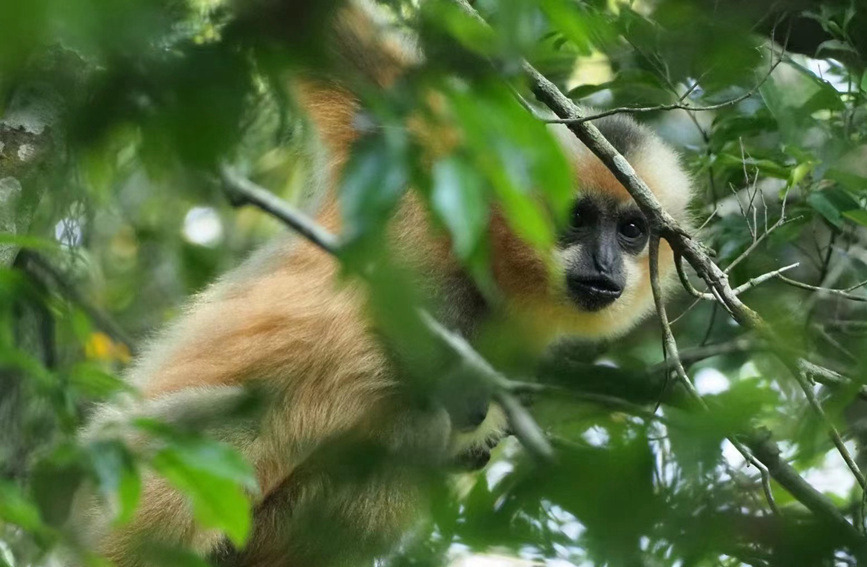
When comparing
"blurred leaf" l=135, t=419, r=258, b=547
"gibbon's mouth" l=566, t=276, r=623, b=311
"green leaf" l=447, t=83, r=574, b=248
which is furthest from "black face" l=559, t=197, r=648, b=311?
"green leaf" l=447, t=83, r=574, b=248

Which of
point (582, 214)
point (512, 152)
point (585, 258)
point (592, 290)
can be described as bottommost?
point (592, 290)

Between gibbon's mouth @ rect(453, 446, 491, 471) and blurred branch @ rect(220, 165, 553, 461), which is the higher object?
blurred branch @ rect(220, 165, 553, 461)

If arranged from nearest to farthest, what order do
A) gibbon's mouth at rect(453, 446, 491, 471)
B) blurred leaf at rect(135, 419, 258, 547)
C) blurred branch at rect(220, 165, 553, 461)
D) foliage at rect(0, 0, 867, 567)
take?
foliage at rect(0, 0, 867, 567), blurred branch at rect(220, 165, 553, 461), blurred leaf at rect(135, 419, 258, 547), gibbon's mouth at rect(453, 446, 491, 471)

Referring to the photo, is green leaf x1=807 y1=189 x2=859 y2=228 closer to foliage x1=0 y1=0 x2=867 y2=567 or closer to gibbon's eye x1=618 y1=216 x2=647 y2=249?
gibbon's eye x1=618 y1=216 x2=647 y2=249

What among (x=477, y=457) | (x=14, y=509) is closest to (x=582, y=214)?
(x=477, y=457)

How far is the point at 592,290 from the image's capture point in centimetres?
564

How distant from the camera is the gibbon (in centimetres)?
481

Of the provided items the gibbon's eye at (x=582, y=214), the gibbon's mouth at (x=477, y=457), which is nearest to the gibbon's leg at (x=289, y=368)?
the gibbon's mouth at (x=477, y=457)

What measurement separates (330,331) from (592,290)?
154 centimetres

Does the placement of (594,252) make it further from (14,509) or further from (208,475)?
(14,509)

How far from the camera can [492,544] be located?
1.66 m

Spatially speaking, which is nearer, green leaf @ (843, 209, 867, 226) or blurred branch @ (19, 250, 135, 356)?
green leaf @ (843, 209, 867, 226)

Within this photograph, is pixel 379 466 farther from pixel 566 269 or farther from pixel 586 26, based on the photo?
pixel 566 269

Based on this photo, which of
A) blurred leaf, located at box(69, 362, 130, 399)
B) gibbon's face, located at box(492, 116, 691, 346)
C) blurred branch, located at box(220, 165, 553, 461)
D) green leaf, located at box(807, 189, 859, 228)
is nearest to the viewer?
blurred branch, located at box(220, 165, 553, 461)
